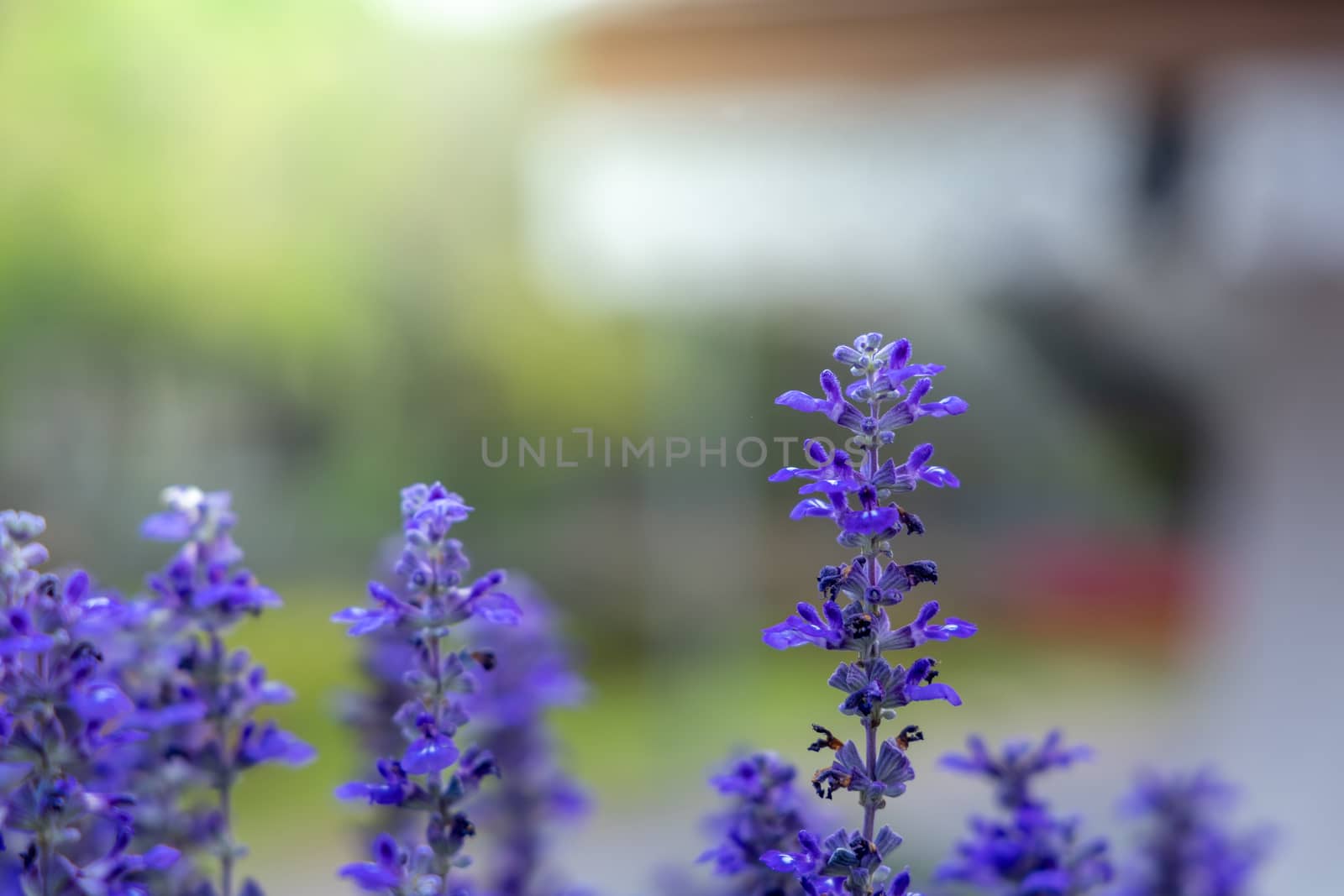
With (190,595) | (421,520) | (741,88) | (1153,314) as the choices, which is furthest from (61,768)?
(1153,314)

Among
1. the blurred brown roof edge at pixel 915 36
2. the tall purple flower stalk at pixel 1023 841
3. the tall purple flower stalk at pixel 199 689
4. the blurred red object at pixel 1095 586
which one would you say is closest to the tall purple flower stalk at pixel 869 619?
the tall purple flower stalk at pixel 1023 841

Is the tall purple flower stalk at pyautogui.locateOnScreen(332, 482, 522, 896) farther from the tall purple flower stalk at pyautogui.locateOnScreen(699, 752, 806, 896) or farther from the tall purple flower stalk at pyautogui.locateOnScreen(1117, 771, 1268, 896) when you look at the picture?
the tall purple flower stalk at pyautogui.locateOnScreen(1117, 771, 1268, 896)

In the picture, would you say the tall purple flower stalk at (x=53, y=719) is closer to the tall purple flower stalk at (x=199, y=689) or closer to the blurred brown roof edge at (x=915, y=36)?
the tall purple flower stalk at (x=199, y=689)

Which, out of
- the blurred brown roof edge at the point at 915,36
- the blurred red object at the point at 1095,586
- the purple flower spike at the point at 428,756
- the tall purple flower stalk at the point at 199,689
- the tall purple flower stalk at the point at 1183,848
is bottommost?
the tall purple flower stalk at the point at 1183,848

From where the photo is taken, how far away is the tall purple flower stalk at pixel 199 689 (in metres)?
1.14

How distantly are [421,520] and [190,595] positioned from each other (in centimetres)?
29

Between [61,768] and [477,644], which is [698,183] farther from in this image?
[61,768]

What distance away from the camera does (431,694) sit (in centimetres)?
103

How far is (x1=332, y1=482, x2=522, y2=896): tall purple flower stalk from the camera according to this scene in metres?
1.00

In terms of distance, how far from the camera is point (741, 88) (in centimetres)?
362

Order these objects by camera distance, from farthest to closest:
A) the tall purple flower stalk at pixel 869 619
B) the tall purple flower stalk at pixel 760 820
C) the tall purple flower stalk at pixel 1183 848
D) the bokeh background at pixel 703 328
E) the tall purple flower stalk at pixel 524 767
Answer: the bokeh background at pixel 703 328
the tall purple flower stalk at pixel 524 767
the tall purple flower stalk at pixel 1183 848
the tall purple flower stalk at pixel 760 820
the tall purple flower stalk at pixel 869 619

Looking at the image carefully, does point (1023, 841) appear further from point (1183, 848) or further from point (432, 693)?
point (432, 693)

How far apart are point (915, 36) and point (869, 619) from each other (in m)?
2.52

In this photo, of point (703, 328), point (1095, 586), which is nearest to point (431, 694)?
point (1095, 586)
